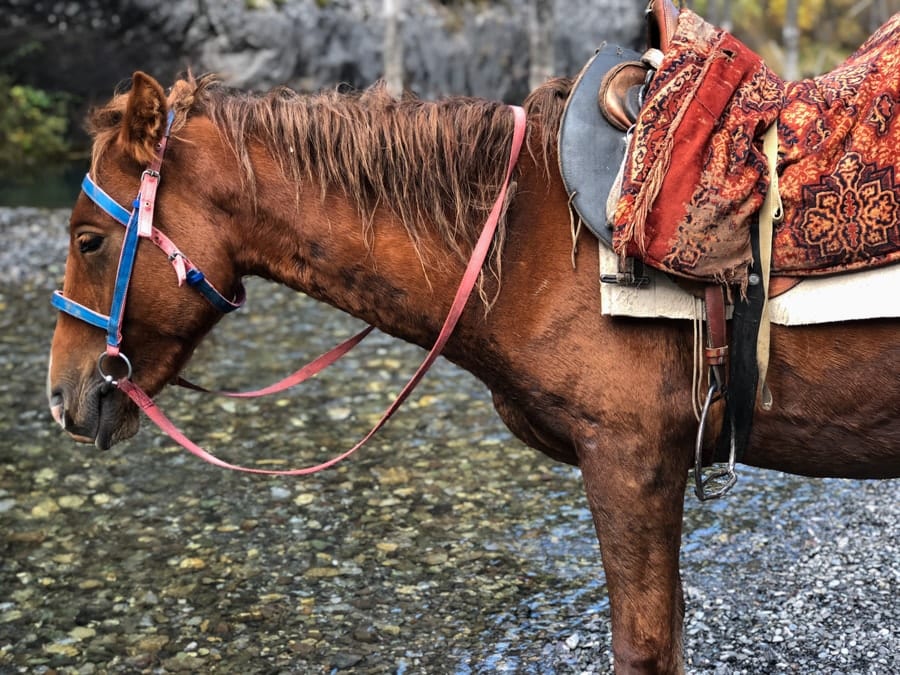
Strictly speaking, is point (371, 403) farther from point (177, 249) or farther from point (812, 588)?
point (177, 249)

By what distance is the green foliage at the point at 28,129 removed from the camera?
17.0m

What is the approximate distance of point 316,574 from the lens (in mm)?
4566

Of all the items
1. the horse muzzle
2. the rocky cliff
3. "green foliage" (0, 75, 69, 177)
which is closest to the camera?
the horse muzzle

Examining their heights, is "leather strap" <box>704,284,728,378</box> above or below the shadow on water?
above

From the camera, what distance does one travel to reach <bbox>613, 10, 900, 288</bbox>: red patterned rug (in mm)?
2359

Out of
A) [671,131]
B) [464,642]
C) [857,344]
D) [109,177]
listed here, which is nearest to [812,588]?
[464,642]

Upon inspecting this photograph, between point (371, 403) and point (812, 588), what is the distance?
339 centimetres

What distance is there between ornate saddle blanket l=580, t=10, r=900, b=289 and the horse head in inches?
44.4

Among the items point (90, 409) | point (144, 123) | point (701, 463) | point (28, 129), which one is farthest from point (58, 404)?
point (28, 129)

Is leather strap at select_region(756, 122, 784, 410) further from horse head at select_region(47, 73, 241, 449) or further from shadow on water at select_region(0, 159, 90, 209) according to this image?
shadow on water at select_region(0, 159, 90, 209)

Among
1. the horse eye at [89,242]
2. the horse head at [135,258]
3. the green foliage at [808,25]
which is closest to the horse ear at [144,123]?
the horse head at [135,258]

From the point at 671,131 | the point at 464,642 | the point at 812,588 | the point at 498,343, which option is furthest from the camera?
the point at 812,588

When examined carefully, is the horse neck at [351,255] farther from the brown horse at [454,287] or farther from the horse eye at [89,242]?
the horse eye at [89,242]

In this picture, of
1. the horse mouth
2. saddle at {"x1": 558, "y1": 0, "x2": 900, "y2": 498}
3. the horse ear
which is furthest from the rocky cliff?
saddle at {"x1": 558, "y1": 0, "x2": 900, "y2": 498}
